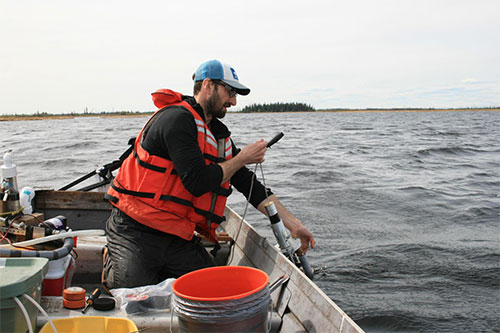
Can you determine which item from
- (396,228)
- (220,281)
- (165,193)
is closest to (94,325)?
(220,281)

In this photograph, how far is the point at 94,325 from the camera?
2.30 metres

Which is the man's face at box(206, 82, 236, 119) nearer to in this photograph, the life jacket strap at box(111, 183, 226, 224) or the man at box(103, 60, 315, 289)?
the man at box(103, 60, 315, 289)

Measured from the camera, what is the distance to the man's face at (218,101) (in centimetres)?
329

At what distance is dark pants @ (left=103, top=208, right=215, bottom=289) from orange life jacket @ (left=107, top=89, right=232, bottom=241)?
0.10 meters

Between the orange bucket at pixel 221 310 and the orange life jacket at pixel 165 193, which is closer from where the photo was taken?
the orange bucket at pixel 221 310

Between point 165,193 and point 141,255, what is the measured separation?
442mm

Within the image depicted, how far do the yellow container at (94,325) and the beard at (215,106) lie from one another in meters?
1.56

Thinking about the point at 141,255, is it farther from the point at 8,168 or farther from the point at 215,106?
the point at 8,168

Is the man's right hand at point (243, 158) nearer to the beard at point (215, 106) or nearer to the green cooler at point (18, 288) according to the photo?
the beard at point (215, 106)

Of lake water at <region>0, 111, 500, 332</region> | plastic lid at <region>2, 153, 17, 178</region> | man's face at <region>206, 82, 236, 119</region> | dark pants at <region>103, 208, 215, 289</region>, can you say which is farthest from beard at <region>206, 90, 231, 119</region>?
lake water at <region>0, 111, 500, 332</region>

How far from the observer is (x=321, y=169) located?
55.6 feet

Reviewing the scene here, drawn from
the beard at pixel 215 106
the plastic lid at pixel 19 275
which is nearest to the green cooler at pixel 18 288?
the plastic lid at pixel 19 275

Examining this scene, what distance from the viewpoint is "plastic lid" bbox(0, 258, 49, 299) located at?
6.26 ft

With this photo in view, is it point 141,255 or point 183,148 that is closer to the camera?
point 183,148
